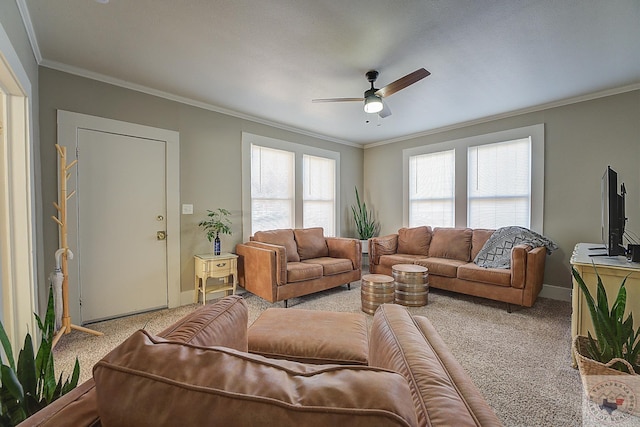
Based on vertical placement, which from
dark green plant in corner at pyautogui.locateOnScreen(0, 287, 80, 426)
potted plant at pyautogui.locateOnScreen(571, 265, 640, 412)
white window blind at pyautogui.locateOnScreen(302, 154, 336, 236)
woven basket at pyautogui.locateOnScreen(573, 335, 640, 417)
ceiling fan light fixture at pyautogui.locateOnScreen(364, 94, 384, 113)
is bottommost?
woven basket at pyautogui.locateOnScreen(573, 335, 640, 417)

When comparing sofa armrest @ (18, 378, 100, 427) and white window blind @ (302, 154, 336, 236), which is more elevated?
white window blind @ (302, 154, 336, 236)

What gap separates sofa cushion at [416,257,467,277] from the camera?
3554 millimetres

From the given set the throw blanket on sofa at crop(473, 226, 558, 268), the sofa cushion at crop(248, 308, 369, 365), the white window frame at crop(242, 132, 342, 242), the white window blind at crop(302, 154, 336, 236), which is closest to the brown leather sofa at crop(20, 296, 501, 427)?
the sofa cushion at crop(248, 308, 369, 365)

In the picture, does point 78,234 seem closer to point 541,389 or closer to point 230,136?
point 230,136

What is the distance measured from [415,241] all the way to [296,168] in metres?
2.21

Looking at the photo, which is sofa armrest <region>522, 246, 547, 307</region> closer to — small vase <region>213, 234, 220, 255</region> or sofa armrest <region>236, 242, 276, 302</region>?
sofa armrest <region>236, 242, 276, 302</region>

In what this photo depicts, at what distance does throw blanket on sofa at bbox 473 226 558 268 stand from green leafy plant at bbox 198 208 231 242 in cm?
324

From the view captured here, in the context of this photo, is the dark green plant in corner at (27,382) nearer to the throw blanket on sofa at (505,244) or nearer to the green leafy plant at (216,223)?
the green leafy plant at (216,223)

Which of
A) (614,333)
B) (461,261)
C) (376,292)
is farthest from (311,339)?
(461,261)

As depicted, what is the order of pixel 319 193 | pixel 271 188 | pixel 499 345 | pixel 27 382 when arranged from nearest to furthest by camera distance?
pixel 27 382
pixel 499 345
pixel 271 188
pixel 319 193

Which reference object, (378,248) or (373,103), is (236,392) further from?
(378,248)

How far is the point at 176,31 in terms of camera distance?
2.10 metres

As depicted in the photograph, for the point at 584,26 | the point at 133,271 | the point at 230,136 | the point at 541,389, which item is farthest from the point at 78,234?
the point at 584,26

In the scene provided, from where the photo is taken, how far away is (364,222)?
5.44 metres
